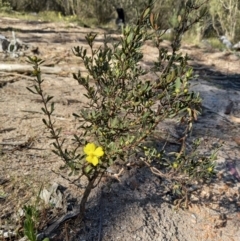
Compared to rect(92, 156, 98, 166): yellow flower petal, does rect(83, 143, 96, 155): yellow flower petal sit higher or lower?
higher

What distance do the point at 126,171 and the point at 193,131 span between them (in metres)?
0.93

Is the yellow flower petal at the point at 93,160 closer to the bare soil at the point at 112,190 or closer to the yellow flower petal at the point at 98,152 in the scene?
the yellow flower petal at the point at 98,152

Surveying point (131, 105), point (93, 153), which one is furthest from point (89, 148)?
point (131, 105)

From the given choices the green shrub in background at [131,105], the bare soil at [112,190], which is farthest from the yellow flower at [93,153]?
the bare soil at [112,190]

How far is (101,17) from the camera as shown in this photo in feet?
41.3

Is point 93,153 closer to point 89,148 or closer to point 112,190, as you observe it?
point 89,148

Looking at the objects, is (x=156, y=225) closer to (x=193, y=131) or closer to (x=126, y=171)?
(x=126, y=171)

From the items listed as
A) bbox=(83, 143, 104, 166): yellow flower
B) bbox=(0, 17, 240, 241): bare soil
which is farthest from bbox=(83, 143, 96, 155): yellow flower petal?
bbox=(0, 17, 240, 241): bare soil

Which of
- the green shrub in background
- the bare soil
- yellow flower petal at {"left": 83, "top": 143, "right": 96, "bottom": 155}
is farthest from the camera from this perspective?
the bare soil

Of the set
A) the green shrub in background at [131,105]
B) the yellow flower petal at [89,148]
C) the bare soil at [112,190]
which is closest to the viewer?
the yellow flower petal at [89,148]

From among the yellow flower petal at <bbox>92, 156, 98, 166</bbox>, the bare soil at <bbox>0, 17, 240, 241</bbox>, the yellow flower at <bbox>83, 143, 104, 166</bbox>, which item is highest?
the yellow flower at <bbox>83, 143, 104, 166</bbox>

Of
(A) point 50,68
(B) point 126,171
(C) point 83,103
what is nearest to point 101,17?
(A) point 50,68

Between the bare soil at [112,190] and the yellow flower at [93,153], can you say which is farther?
the bare soil at [112,190]

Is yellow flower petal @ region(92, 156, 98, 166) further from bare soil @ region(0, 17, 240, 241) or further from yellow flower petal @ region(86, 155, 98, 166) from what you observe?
bare soil @ region(0, 17, 240, 241)
